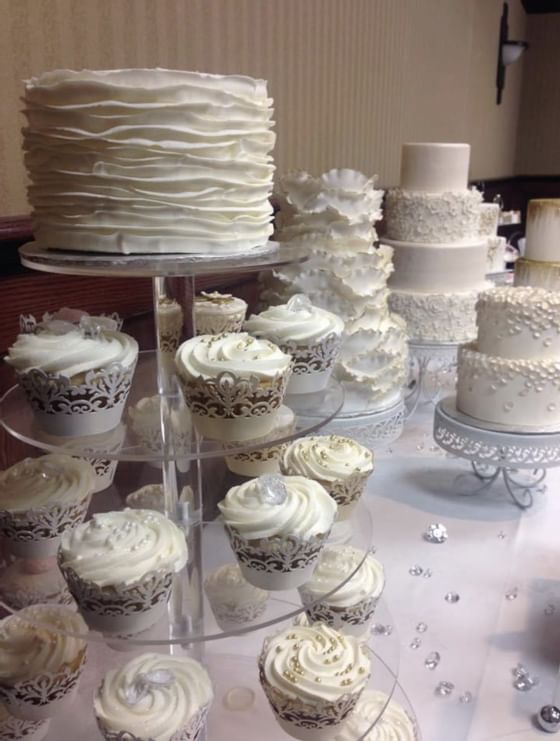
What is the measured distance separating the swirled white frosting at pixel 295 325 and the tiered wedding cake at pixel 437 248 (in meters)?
1.41

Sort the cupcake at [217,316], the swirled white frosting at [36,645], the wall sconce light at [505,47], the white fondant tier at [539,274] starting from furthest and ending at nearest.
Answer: the wall sconce light at [505,47]
the white fondant tier at [539,274]
the cupcake at [217,316]
the swirled white frosting at [36,645]

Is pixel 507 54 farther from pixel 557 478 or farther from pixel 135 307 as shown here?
pixel 135 307

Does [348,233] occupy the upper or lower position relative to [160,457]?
upper

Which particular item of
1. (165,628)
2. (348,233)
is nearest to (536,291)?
(348,233)

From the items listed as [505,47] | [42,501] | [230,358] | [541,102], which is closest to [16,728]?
[42,501]

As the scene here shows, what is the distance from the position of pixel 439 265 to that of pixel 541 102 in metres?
4.60

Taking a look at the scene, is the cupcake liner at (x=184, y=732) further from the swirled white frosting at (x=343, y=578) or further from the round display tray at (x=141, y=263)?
the round display tray at (x=141, y=263)

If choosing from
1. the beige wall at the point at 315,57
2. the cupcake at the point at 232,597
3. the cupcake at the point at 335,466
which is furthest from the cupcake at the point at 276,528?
the beige wall at the point at 315,57

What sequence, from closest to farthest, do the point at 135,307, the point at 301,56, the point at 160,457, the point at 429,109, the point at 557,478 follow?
the point at 160,457, the point at 135,307, the point at 557,478, the point at 301,56, the point at 429,109

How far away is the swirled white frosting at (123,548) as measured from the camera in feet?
2.90

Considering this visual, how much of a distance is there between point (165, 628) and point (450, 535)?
1.07 m

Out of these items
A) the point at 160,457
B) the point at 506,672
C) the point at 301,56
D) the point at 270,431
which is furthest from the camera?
the point at 301,56

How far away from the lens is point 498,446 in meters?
1.83

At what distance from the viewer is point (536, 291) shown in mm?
1925
